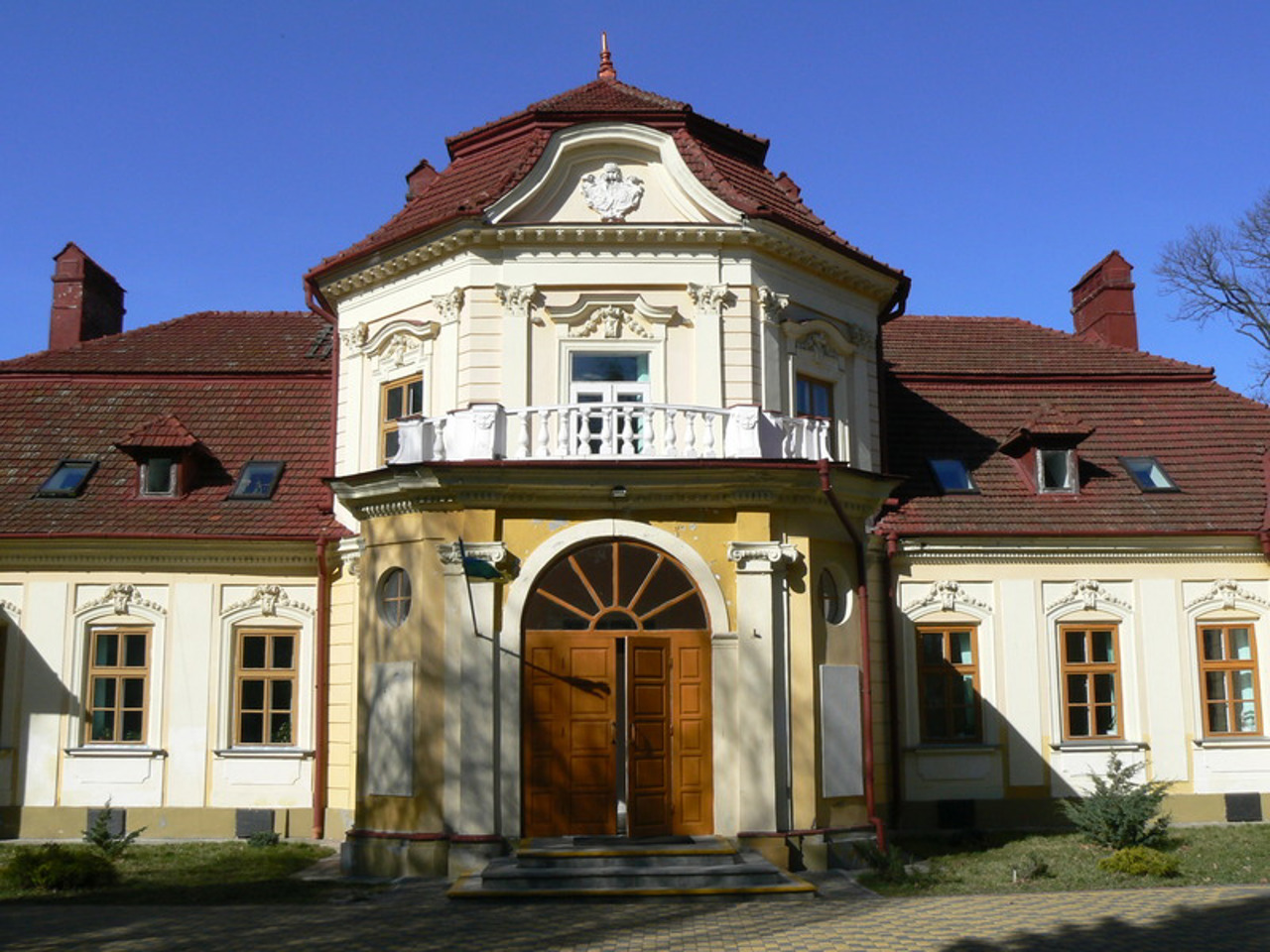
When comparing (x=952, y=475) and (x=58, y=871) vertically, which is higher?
(x=952, y=475)

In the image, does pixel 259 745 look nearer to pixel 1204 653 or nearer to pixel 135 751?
pixel 135 751

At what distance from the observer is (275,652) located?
18141 millimetres

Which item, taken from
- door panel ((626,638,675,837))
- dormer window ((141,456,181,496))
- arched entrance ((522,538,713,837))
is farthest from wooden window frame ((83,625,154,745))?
door panel ((626,638,675,837))

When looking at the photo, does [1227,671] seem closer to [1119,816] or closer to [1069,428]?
[1069,428]

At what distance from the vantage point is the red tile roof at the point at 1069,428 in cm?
1845

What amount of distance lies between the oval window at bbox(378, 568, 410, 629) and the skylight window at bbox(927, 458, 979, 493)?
8.17 m

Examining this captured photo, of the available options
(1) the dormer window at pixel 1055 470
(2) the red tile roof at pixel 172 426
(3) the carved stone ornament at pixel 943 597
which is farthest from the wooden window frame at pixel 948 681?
(2) the red tile roof at pixel 172 426

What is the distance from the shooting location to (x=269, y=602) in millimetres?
18094

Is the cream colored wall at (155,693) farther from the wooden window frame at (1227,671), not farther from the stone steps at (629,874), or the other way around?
the wooden window frame at (1227,671)

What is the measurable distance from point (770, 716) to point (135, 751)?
29.6 feet

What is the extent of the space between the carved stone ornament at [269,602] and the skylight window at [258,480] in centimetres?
139

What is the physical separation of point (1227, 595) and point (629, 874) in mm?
10414

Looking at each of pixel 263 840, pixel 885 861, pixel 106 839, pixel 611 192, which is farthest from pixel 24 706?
pixel 885 861

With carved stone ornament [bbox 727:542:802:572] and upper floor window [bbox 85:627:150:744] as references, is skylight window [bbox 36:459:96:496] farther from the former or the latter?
carved stone ornament [bbox 727:542:802:572]
